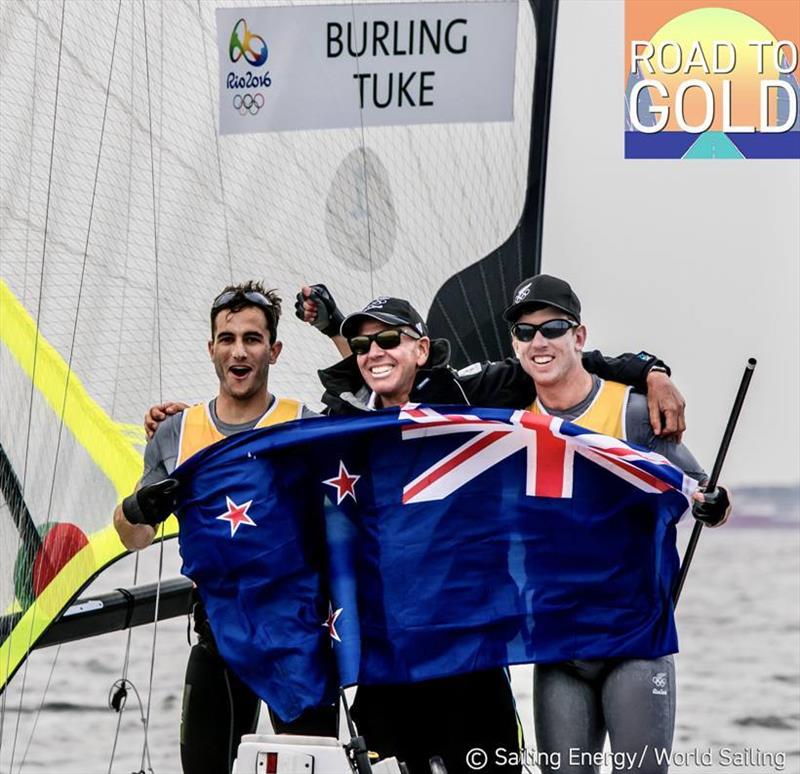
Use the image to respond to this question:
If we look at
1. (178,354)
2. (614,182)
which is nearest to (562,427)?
(178,354)

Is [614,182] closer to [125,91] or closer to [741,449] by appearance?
[741,449]

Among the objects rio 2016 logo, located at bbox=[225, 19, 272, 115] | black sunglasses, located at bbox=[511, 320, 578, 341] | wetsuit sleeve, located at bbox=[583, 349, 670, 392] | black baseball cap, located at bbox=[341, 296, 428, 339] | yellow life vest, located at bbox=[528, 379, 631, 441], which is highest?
rio 2016 logo, located at bbox=[225, 19, 272, 115]

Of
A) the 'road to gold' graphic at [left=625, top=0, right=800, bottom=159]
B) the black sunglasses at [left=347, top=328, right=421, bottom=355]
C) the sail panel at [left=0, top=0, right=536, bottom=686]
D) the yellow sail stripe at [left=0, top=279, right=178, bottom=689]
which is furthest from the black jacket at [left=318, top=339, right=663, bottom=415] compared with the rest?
the 'road to gold' graphic at [left=625, top=0, right=800, bottom=159]

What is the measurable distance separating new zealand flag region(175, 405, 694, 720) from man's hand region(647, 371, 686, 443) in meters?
0.11

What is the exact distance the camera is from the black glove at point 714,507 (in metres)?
2.44

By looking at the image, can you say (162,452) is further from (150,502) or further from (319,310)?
(319,310)

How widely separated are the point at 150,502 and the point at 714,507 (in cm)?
90

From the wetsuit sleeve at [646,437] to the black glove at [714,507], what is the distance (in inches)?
6.0

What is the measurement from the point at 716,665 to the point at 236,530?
23.1 feet

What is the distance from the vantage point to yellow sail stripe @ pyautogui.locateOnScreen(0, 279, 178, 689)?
3555 millimetres

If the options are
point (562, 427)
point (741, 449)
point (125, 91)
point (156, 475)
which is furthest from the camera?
point (741, 449)

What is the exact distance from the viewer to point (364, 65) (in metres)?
4.30

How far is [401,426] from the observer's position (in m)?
2.65

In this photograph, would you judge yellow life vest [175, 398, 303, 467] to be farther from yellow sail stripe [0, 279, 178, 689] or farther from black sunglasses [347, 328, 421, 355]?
yellow sail stripe [0, 279, 178, 689]
